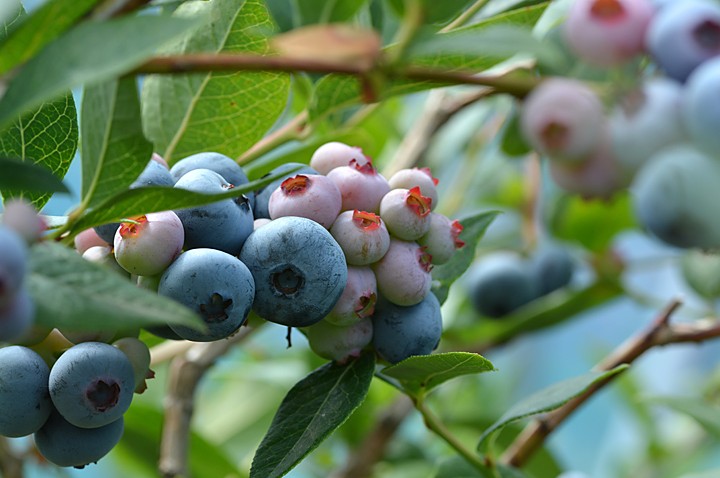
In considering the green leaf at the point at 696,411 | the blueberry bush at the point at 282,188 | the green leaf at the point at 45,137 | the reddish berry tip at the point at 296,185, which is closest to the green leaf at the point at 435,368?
the blueberry bush at the point at 282,188

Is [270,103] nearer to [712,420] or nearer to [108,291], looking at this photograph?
[108,291]

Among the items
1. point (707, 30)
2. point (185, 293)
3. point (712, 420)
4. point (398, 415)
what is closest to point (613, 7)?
point (707, 30)

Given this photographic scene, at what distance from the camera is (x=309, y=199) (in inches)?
18.3

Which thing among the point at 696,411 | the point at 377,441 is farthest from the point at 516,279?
the point at 696,411

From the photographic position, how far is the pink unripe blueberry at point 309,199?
1.52 feet

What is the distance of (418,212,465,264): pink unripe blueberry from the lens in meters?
0.51

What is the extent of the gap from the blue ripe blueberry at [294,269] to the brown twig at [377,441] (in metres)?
0.60

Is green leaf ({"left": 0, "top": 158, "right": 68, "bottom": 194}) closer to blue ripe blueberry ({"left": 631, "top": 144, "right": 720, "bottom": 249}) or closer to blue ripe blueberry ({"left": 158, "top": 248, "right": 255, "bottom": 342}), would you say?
blue ripe blueberry ({"left": 158, "top": 248, "right": 255, "bottom": 342})

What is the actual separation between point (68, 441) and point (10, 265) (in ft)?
0.67

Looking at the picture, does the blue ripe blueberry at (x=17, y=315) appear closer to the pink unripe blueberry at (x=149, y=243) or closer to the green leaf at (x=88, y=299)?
the green leaf at (x=88, y=299)

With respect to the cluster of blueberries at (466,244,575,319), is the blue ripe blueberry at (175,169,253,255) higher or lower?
higher

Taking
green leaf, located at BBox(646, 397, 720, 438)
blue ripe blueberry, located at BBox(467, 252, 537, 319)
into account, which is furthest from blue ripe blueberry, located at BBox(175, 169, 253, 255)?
blue ripe blueberry, located at BBox(467, 252, 537, 319)

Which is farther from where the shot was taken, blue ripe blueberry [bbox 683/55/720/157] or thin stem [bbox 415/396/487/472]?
thin stem [bbox 415/396/487/472]

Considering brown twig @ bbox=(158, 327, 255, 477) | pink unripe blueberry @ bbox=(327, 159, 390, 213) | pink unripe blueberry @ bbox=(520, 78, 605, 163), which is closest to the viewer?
pink unripe blueberry @ bbox=(520, 78, 605, 163)
